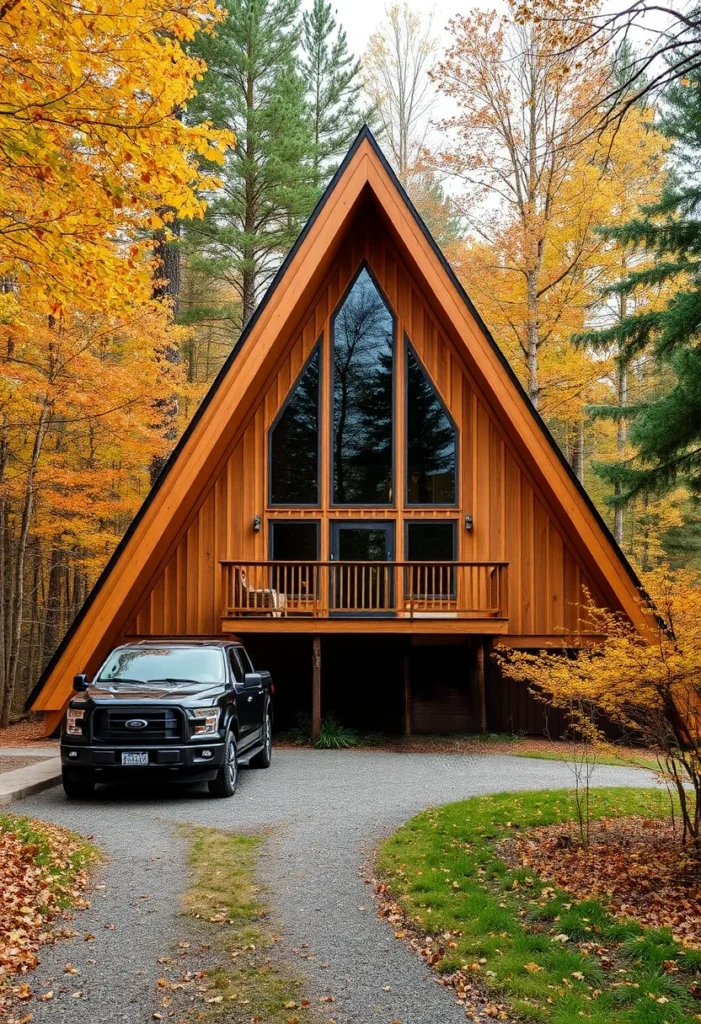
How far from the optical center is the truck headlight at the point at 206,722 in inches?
384

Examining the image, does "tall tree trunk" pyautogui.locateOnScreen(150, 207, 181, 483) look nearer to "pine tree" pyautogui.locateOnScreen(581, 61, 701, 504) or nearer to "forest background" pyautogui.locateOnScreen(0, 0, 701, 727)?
"forest background" pyautogui.locateOnScreen(0, 0, 701, 727)

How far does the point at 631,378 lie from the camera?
27.7 m

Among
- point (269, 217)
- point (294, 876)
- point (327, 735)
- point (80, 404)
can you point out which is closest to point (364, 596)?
point (327, 735)

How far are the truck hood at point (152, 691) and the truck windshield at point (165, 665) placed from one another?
21 cm

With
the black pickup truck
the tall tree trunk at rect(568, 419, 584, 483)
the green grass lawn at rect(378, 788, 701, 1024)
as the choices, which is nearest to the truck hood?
the black pickup truck

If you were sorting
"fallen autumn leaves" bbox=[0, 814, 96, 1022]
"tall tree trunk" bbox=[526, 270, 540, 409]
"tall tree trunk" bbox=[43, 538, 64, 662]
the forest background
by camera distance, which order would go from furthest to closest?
"tall tree trunk" bbox=[43, 538, 64, 662]
"tall tree trunk" bbox=[526, 270, 540, 409]
the forest background
"fallen autumn leaves" bbox=[0, 814, 96, 1022]

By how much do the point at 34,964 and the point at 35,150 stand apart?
21.5 feet

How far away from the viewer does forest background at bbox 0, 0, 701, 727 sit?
8.51 m

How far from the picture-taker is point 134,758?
9.61 meters

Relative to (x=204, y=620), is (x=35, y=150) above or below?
above

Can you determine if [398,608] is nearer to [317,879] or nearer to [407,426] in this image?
[407,426]

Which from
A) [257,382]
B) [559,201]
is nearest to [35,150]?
[257,382]

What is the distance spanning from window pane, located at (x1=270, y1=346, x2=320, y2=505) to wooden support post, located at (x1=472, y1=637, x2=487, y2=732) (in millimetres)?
4027

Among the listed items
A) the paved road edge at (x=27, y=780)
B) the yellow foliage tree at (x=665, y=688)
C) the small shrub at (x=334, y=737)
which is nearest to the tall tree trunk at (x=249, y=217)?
the small shrub at (x=334, y=737)
